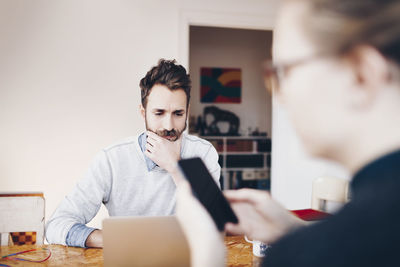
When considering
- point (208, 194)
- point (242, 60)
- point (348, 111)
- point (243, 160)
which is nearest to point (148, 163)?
point (208, 194)

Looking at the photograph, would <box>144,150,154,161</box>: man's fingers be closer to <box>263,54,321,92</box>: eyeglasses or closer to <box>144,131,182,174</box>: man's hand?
<box>144,131,182,174</box>: man's hand

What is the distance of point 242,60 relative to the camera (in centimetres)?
526

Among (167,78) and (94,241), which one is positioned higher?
(167,78)

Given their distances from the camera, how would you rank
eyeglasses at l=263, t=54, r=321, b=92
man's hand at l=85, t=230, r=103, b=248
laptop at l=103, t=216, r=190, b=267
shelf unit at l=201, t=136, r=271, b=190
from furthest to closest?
shelf unit at l=201, t=136, r=271, b=190, man's hand at l=85, t=230, r=103, b=248, laptop at l=103, t=216, r=190, b=267, eyeglasses at l=263, t=54, r=321, b=92

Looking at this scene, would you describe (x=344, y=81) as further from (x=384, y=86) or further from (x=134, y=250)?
(x=134, y=250)

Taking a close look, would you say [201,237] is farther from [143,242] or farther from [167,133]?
[167,133]

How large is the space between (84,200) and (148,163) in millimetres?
358

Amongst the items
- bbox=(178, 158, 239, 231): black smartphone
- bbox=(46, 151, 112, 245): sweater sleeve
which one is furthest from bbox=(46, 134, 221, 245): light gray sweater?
bbox=(178, 158, 239, 231): black smartphone

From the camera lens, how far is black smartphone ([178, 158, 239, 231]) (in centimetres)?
88

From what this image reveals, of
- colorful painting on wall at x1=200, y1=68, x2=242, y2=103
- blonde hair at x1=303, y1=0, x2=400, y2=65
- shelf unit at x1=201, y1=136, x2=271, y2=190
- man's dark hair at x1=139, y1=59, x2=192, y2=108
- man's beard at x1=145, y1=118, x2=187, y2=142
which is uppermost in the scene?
colorful painting on wall at x1=200, y1=68, x2=242, y2=103

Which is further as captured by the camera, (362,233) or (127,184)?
(127,184)

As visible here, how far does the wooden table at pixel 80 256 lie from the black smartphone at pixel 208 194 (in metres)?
0.40

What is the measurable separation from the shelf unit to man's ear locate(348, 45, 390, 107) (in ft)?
14.6

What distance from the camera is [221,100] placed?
5.16 m
